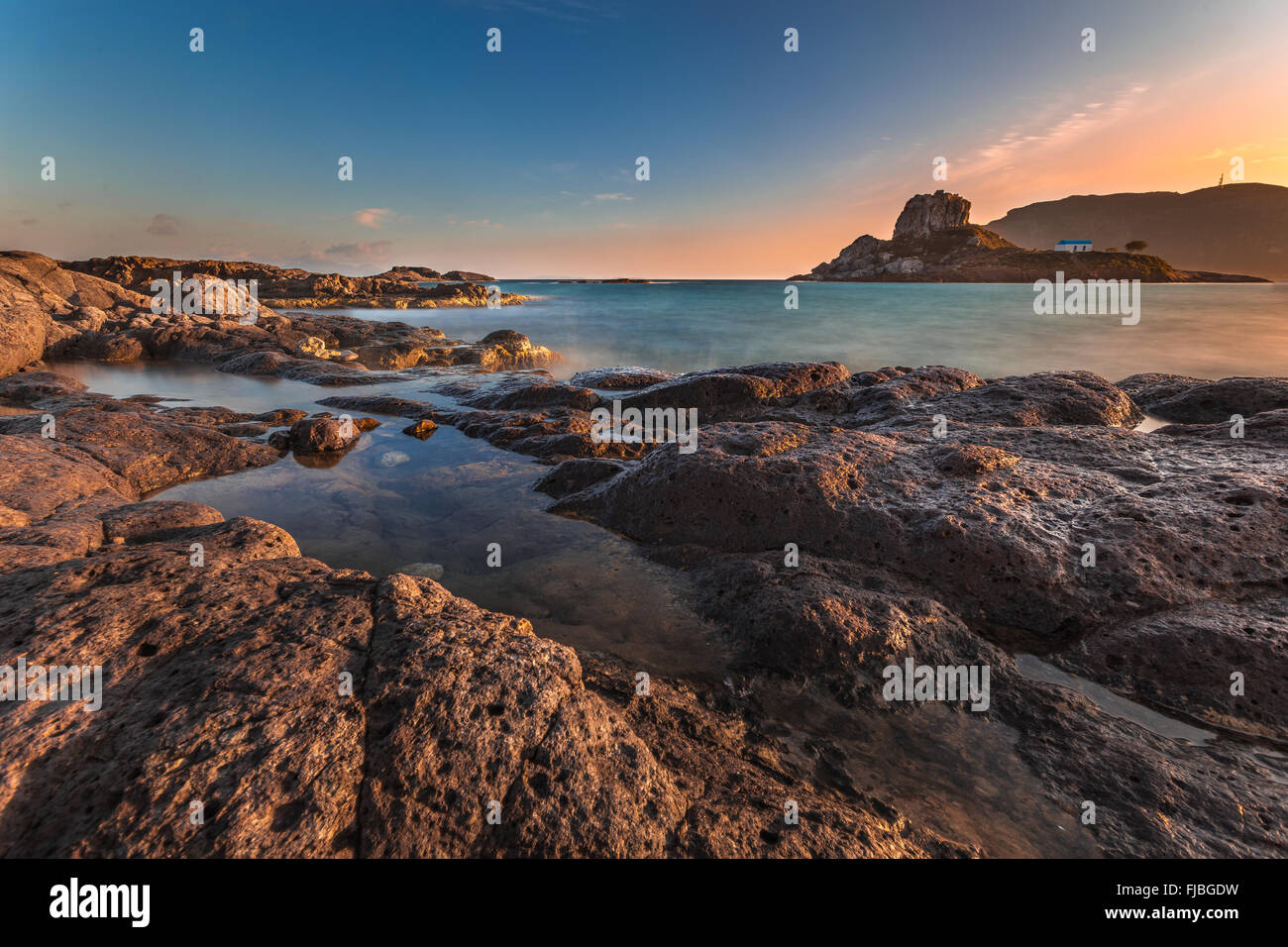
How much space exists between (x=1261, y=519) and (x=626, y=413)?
32.0ft

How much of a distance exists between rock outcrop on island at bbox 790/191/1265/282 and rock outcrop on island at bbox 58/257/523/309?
94142mm

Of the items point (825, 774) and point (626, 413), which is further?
point (626, 413)

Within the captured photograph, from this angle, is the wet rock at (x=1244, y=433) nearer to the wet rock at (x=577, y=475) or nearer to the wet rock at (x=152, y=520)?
the wet rock at (x=577, y=475)

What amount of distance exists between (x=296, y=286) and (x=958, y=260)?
5030 inches

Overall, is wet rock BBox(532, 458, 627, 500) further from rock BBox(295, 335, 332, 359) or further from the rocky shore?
rock BBox(295, 335, 332, 359)

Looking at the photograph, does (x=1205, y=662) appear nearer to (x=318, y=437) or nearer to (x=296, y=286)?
(x=318, y=437)

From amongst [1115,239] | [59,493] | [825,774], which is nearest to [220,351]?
[59,493]

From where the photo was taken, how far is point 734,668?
416 cm

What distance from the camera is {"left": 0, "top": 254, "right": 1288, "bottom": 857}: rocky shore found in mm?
2336

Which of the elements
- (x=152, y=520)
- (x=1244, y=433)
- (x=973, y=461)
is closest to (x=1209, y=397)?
(x=1244, y=433)

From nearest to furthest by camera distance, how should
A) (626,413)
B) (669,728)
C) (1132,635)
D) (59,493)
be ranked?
(669,728), (1132,635), (59,493), (626,413)
